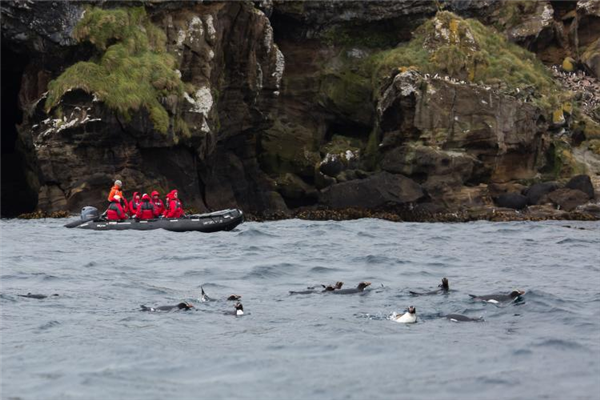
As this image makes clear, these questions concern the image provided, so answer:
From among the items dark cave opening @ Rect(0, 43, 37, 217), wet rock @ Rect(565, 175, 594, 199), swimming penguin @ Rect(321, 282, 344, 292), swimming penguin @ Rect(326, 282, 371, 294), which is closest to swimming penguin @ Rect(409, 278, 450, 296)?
swimming penguin @ Rect(326, 282, 371, 294)

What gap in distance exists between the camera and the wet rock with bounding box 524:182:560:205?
2028 inches

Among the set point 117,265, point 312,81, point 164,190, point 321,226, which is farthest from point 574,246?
point 312,81

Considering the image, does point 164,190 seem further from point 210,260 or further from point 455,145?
point 210,260

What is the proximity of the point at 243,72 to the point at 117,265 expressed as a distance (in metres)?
32.9

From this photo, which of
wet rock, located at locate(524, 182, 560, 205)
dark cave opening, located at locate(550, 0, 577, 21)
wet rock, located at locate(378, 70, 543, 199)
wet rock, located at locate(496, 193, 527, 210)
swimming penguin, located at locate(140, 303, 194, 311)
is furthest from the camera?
dark cave opening, located at locate(550, 0, 577, 21)

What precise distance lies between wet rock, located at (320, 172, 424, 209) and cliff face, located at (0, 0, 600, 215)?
84mm

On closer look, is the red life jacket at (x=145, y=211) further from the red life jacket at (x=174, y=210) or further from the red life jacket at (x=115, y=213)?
the red life jacket at (x=174, y=210)

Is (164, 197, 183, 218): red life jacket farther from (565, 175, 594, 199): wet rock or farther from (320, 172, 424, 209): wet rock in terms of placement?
(565, 175, 594, 199): wet rock

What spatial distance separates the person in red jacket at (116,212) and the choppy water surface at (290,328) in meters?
7.99

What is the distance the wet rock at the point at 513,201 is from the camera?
168 ft

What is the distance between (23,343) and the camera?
13.9 m

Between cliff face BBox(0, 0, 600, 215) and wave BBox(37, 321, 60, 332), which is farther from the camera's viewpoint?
cliff face BBox(0, 0, 600, 215)

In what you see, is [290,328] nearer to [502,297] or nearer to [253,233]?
[502,297]

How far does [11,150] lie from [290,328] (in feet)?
161
